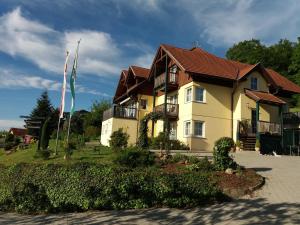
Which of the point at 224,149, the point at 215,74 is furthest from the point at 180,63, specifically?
the point at 224,149

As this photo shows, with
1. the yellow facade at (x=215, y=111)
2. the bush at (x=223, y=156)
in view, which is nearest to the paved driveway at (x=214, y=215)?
the bush at (x=223, y=156)

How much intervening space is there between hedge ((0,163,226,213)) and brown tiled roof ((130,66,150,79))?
24.7 metres

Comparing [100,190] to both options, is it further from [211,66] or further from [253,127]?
[211,66]

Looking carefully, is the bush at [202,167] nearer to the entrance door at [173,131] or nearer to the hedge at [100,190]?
the hedge at [100,190]

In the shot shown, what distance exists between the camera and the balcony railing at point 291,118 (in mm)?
31384

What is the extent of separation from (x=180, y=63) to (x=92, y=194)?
737 inches

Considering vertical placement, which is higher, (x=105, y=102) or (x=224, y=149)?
(x=105, y=102)

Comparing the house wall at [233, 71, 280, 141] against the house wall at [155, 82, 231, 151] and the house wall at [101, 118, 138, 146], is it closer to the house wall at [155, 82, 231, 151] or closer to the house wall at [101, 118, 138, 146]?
the house wall at [155, 82, 231, 151]

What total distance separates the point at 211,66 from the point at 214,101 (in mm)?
2997

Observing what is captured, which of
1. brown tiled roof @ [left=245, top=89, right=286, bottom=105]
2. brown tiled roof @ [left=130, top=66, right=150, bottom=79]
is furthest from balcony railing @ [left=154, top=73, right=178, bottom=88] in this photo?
brown tiled roof @ [left=245, top=89, right=286, bottom=105]

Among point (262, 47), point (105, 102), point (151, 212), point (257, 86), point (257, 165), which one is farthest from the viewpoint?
point (262, 47)

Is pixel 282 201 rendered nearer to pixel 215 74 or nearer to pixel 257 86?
pixel 215 74

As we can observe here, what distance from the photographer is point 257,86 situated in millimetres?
32031

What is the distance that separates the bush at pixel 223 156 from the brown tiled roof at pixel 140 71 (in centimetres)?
2197
